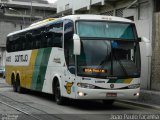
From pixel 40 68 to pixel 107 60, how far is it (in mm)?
5414

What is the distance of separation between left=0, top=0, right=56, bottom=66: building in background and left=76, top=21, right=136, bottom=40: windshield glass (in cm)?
5353

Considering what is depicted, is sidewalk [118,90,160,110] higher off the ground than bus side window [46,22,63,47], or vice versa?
bus side window [46,22,63,47]

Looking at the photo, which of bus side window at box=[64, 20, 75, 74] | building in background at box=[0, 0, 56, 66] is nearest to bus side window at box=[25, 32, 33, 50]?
bus side window at box=[64, 20, 75, 74]

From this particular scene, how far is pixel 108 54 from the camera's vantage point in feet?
51.7

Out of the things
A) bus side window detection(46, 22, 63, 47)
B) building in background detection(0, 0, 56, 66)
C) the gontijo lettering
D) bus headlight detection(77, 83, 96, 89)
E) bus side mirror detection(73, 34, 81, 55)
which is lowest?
bus headlight detection(77, 83, 96, 89)

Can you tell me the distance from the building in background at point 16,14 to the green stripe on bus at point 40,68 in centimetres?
4820

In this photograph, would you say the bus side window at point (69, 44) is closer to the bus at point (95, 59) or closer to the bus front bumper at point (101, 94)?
the bus at point (95, 59)

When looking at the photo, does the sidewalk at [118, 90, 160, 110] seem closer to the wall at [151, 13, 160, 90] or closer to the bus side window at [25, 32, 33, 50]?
the wall at [151, 13, 160, 90]

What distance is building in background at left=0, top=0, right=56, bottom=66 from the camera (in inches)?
2908

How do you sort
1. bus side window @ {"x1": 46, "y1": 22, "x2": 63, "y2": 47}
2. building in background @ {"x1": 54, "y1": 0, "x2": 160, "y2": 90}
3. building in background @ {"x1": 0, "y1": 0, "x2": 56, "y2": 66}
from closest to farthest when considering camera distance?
1. bus side window @ {"x1": 46, "y1": 22, "x2": 63, "y2": 47}
2. building in background @ {"x1": 54, "y1": 0, "x2": 160, "y2": 90}
3. building in background @ {"x1": 0, "y1": 0, "x2": 56, "y2": 66}

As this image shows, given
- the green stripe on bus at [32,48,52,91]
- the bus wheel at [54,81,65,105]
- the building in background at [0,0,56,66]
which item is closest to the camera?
the bus wheel at [54,81,65,105]

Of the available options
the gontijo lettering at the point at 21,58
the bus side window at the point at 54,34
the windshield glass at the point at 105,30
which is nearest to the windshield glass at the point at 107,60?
the windshield glass at the point at 105,30

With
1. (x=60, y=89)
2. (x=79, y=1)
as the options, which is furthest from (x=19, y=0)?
(x=60, y=89)

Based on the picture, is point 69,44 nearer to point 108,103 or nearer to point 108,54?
point 108,54
